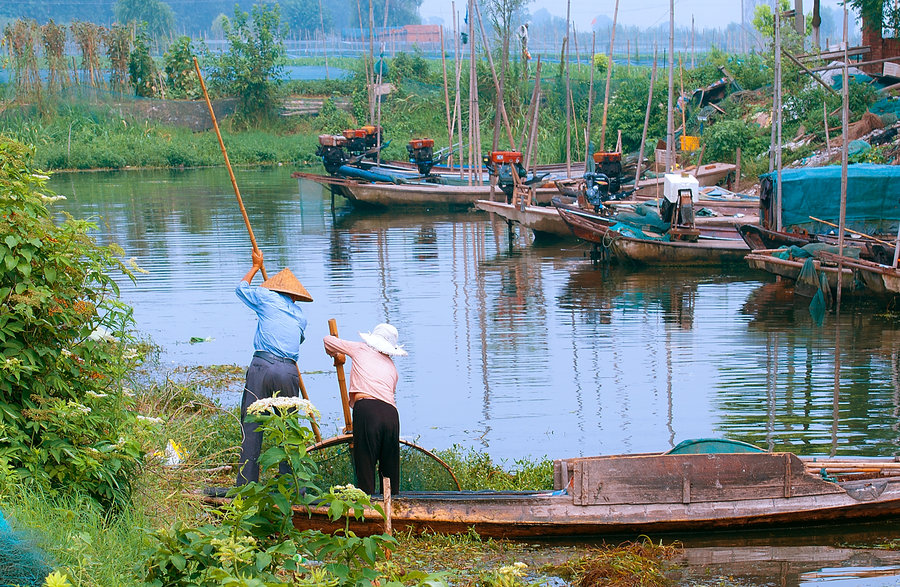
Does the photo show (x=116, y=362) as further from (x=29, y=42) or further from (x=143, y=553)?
(x=29, y=42)

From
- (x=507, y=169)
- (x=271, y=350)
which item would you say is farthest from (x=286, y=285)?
(x=507, y=169)

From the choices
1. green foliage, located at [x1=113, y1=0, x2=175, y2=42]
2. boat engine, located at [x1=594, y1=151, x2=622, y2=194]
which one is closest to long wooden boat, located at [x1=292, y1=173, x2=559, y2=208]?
boat engine, located at [x1=594, y1=151, x2=622, y2=194]

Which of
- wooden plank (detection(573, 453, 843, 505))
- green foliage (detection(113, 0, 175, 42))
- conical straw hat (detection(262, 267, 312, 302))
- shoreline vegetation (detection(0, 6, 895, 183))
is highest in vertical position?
green foliage (detection(113, 0, 175, 42))

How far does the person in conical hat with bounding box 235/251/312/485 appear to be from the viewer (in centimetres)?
569

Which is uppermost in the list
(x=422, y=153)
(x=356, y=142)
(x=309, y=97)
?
(x=309, y=97)

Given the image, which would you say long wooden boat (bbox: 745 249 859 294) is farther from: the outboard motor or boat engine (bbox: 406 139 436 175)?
boat engine (bbox: 406 139 436 175)

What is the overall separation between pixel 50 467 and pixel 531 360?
6470 mm

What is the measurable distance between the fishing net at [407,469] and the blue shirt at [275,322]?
63cm

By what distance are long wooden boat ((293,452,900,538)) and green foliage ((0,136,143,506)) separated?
1410 mm

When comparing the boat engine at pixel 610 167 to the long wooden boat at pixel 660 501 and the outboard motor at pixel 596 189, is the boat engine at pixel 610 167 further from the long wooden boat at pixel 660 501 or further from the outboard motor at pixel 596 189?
the long wooden boat at pixel 660 501

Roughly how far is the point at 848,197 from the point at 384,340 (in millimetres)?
10788

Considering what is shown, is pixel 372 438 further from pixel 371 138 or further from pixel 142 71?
pixel 142 71

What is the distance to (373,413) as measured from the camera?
18.3 ft

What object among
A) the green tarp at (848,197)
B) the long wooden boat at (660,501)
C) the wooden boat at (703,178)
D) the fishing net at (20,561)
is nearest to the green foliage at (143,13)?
the wooden boat at (703,178)
